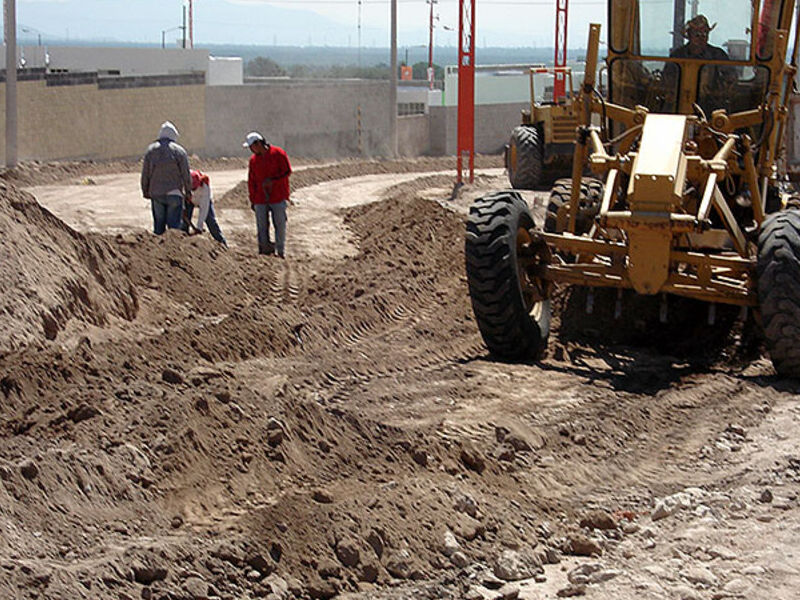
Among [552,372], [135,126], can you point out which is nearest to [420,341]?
[552,372]

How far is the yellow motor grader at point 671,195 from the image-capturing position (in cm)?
876

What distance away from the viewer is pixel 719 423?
26.5 feet

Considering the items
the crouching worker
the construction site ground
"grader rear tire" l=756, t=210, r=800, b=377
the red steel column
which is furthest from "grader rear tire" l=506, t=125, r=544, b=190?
"grader rear tire" l=756, t=210, r=800, b=377

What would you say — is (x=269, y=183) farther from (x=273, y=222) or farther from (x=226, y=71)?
(x=226, y=71)

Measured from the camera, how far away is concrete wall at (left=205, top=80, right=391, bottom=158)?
30141 millimetres

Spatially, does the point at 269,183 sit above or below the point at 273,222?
above

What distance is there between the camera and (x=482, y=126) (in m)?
35.8

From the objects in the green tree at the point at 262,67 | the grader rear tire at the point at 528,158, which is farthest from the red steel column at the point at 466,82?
the green tree at the point at 262,67

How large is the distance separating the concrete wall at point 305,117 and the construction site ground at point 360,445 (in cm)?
1829

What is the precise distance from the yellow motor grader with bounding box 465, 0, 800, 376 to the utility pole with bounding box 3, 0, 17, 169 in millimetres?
14690

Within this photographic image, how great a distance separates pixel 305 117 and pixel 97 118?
708 cm

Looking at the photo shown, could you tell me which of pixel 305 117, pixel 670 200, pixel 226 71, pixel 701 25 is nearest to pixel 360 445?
pixel 670 200

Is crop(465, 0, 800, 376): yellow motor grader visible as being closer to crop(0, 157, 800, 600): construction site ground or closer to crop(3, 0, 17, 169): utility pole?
crop(0, 157, 800, 600): construction site ground

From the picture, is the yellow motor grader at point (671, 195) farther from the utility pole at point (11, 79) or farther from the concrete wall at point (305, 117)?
the concrete wall at point (305, 117)
